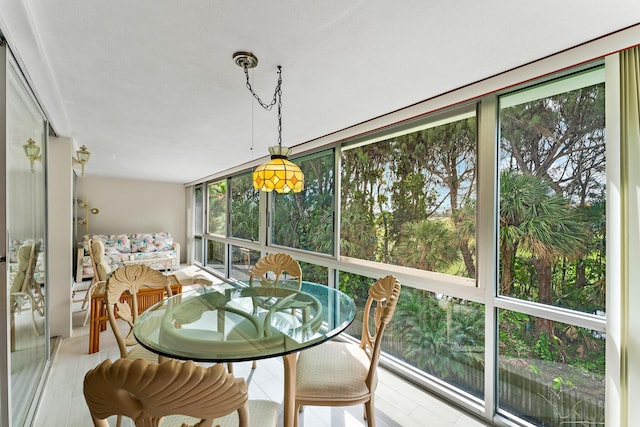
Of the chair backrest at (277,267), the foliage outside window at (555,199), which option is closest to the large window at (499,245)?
the foliage outside window at (555,199)

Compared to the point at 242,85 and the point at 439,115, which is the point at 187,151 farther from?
the point at 439,115

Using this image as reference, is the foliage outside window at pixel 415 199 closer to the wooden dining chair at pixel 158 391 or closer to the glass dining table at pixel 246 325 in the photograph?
the glass dining table at pixel 246 325

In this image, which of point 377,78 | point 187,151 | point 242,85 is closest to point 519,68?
point 377,78

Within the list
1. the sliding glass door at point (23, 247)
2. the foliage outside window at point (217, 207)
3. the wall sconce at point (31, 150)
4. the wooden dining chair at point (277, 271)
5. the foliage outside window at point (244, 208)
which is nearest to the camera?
the sliding glass door at point (23, 247)

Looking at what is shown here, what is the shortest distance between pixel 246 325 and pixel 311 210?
2090mm

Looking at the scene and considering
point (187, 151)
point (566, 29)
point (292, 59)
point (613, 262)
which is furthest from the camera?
point (187, 151)

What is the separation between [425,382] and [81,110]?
3668mm

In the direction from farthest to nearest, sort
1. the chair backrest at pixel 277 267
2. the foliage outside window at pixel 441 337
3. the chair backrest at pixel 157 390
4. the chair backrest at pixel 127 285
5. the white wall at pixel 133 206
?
the white wall at pixel 133 206 → the chair backrest at pixel 277 267 → the foliage outside window at pixel 441 337 → the chair backrest at pixel 127 285 → the chair backrest at pixel 157 390

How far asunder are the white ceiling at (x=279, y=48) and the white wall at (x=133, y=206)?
519 centimetres

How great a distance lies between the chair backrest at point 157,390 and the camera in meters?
0.69

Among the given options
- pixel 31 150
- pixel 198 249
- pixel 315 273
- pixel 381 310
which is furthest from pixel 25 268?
pixel 198 249

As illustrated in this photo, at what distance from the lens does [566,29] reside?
4.24 feet

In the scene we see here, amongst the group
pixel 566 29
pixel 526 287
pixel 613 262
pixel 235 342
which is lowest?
pixel 235 342

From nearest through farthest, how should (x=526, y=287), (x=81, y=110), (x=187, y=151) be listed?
1. (x=526, y=287)
2. (x=81, y=110)
3. (x=187, y=151)
